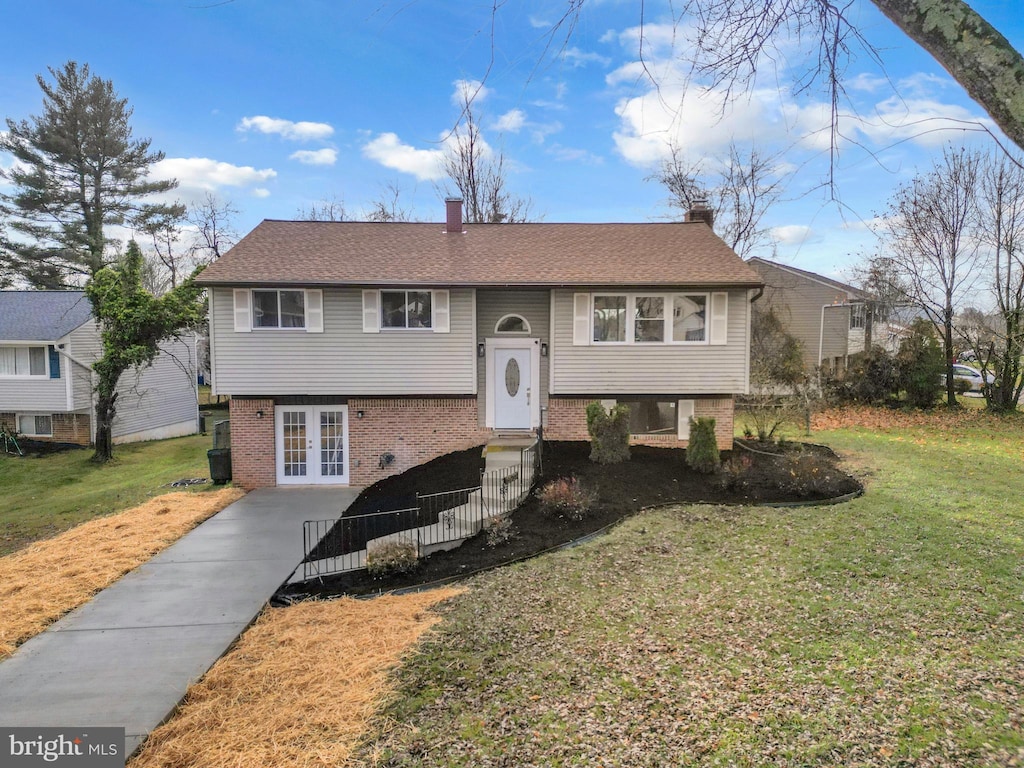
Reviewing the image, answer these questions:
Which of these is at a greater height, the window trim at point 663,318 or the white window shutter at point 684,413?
the window trim at point 663,318

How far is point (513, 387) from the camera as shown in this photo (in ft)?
42.6

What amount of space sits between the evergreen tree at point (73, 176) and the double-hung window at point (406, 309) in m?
22.6

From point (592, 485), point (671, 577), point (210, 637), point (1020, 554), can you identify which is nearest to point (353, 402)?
point (592, 485)

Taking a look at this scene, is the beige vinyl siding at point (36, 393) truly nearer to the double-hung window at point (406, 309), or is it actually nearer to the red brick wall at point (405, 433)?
the red brick wall at point (405, 433)

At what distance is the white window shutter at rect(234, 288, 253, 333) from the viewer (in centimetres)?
1194

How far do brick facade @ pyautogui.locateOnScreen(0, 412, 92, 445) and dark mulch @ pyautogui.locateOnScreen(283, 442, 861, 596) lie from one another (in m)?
14.5

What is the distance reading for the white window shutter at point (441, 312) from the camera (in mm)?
12156

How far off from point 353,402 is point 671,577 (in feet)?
26.9

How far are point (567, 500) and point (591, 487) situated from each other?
1.06m

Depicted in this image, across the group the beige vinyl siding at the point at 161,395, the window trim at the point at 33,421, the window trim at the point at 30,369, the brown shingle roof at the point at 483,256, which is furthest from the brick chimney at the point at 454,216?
the window trim at the point at 33,421

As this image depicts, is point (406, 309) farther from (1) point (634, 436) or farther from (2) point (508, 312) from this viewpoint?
(1) point (634, 436)

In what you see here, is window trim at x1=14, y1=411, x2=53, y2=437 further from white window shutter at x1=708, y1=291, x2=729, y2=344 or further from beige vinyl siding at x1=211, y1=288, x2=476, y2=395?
white window shutter at x1=708, y1=291, x2=729, y2=344

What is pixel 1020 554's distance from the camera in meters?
6.67

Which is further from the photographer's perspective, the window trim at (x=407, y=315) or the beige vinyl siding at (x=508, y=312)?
the beige vinyl siding at (x=508, y=312)
